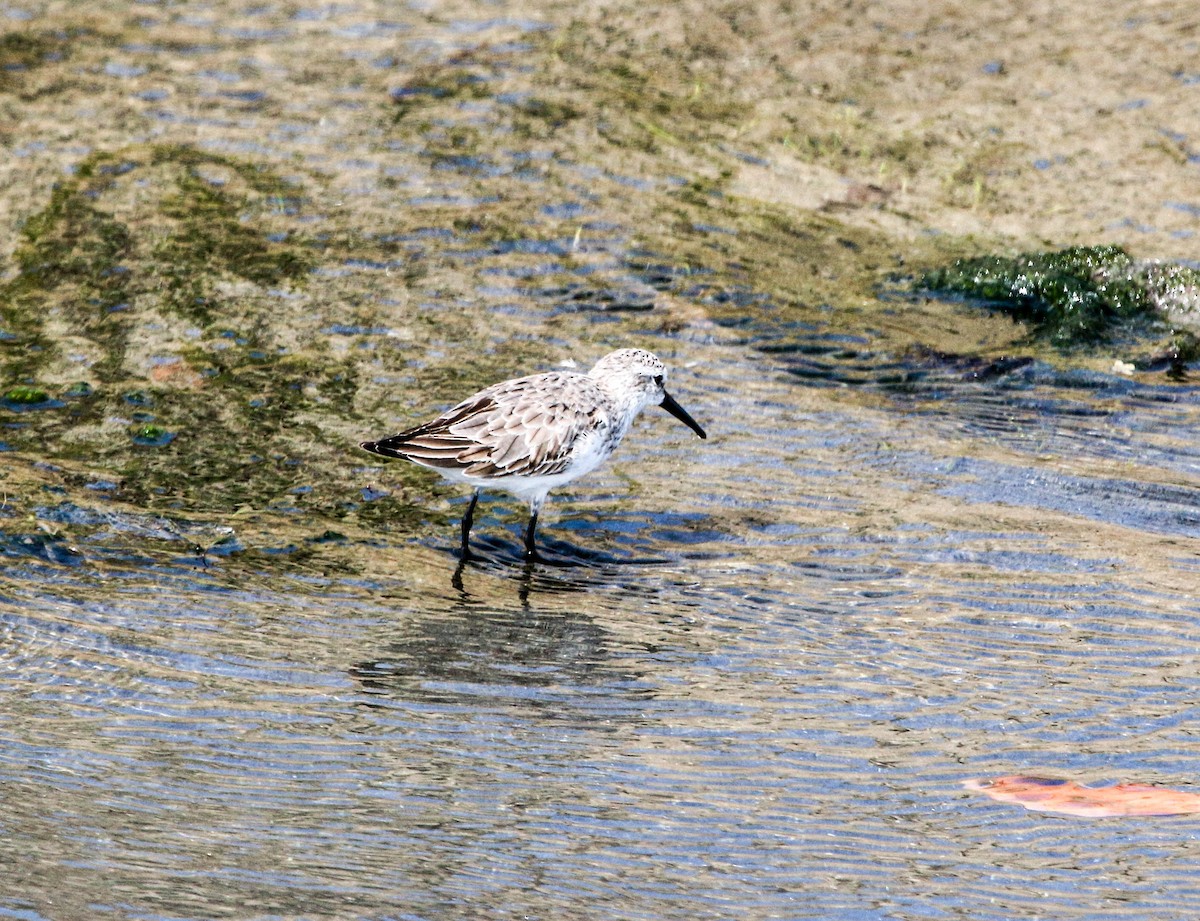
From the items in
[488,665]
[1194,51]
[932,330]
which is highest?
[1194,51]

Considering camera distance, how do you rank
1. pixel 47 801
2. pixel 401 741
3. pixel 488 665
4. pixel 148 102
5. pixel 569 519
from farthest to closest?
pixel 148 102
pixel 569 519
pixel 488 665
pixel 401 741
pixel 47 801

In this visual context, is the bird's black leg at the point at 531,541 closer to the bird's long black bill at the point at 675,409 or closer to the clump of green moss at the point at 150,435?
the bird's long black bill at the point at 675,409

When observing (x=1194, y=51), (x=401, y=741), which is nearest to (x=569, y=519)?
(x=401, y=741)

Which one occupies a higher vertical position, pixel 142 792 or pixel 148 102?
pixel 148 102

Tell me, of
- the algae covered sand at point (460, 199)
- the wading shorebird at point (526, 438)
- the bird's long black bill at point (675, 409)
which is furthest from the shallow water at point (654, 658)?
the wading shorebird at point (526, 438)

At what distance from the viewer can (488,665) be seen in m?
7.04

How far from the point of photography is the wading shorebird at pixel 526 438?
830 centimetres

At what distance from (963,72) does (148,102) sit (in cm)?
712

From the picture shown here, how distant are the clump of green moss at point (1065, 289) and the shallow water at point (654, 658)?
2.29 feet

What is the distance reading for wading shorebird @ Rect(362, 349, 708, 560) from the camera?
27.2 ft

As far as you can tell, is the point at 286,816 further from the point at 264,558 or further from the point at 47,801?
the point at 264,558

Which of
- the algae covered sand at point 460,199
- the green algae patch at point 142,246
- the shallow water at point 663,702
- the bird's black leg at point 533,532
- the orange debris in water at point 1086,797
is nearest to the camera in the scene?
the shallow water at point 663,702

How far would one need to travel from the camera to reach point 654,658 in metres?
7.16

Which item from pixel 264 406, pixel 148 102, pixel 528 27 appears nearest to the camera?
pixel 264 406
